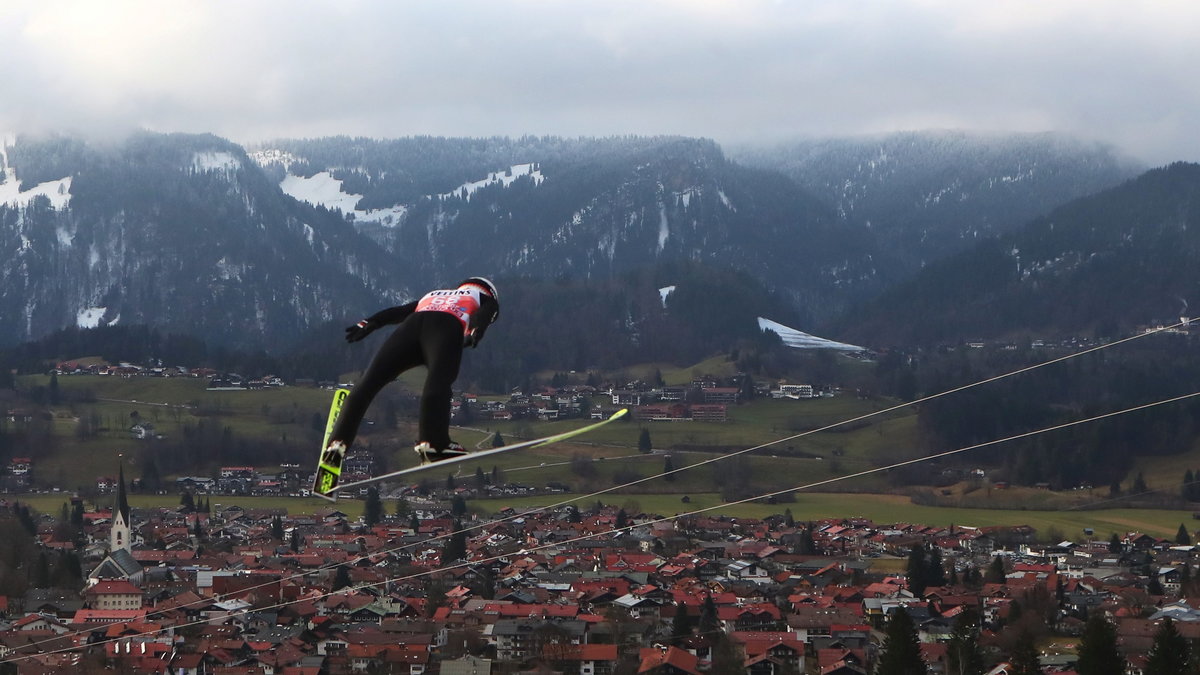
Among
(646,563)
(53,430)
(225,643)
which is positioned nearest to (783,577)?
(646,563)

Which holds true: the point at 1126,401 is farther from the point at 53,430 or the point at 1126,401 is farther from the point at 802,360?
the point at 53,430

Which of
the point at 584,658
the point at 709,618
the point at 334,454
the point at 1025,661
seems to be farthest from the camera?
the point at 709,618

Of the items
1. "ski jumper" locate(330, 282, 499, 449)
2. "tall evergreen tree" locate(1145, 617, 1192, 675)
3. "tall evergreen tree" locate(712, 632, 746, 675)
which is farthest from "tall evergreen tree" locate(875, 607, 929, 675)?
"ski jumper" locate(330, 282, 499, 449)

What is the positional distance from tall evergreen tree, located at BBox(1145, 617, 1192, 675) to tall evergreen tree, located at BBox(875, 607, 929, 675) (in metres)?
6.64

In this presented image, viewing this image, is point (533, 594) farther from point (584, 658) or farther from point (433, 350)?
point (433, 350)

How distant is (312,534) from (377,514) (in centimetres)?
762

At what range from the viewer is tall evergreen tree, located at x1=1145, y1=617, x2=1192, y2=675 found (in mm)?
49906

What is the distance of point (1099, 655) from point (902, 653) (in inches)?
227

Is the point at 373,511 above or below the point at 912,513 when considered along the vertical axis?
above

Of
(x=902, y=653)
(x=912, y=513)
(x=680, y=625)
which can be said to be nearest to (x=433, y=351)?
(x=902, y=653)

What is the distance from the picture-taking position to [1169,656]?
1984 inches

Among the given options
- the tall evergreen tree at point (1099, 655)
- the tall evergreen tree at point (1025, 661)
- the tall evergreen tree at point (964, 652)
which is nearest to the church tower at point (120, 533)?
the tall evergreen tree at point (964, 652)

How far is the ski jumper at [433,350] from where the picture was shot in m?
12.9

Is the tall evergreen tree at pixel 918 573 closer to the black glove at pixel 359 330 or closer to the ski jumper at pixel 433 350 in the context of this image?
the black glove at pixel 359 330
